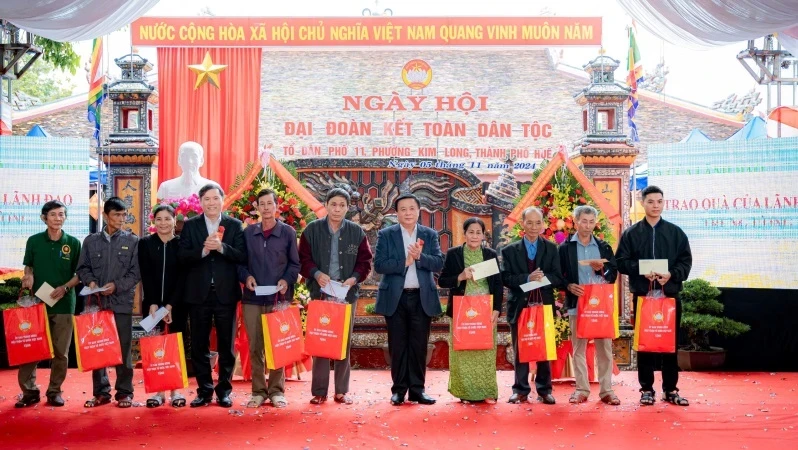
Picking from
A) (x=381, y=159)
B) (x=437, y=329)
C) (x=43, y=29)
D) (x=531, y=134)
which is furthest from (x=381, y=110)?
(x=43, y=29)

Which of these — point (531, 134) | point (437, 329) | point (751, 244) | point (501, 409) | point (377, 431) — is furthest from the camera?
→ point (531, 134)

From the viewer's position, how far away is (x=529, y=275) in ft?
17.6

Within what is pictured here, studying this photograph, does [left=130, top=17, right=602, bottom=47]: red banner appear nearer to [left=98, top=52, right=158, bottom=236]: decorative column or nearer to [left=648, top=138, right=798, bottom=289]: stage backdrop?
[left=98, top=52, right=158, bottom=236]: decorative column

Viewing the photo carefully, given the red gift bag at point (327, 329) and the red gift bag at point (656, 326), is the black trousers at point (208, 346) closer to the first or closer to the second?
the red gift bag at point (327, 329)

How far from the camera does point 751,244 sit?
6.96 metres

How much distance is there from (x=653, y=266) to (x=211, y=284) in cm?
254

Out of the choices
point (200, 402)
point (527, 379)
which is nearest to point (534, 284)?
point (527, 379)

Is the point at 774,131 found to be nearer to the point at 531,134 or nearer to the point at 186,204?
the point at 531,134

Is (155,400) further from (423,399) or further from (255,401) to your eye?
(423,399)

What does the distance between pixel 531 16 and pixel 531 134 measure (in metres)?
1.69

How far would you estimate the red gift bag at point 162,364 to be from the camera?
5.05 m

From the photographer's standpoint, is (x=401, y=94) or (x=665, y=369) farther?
(x=401, y=94)

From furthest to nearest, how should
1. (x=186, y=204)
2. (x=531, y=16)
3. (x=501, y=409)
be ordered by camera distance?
(x=531, y=16), (x=186, y=204), (x=501, y=409)

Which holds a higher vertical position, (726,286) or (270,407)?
(726,286)
